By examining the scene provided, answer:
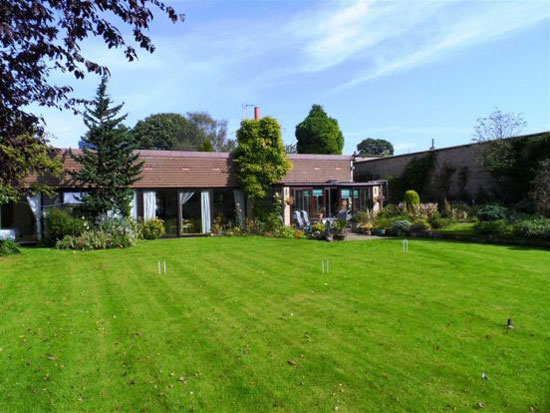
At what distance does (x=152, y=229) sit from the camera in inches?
706

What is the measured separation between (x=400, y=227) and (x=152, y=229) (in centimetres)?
1004

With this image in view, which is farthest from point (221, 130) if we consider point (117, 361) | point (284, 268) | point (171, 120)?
point (117, 361)

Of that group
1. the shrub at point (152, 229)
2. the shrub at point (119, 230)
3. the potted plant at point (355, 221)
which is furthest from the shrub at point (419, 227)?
the shrub at point (119, 230)

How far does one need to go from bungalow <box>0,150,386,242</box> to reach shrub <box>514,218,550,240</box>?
30.4 feet

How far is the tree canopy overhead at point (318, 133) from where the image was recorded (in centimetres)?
3625

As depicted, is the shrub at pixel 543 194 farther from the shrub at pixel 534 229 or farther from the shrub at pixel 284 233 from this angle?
the shrub at pixel 284 233

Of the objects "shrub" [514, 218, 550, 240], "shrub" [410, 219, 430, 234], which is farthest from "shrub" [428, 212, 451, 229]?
"shrub" [514, 218, 550, 240]

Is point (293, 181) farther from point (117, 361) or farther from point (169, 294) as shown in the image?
point (117, 361)

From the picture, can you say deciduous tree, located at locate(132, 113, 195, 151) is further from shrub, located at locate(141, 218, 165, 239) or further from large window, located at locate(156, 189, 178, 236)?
shrub, located at locate(141, 218, 165, 239)

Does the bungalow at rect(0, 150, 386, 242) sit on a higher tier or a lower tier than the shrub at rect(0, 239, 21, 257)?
higher

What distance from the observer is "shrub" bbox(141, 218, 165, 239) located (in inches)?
704

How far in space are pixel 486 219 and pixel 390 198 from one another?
9.16 meters

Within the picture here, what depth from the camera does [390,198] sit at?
2494cm

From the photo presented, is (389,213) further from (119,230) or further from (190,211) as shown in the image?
(119,230)
